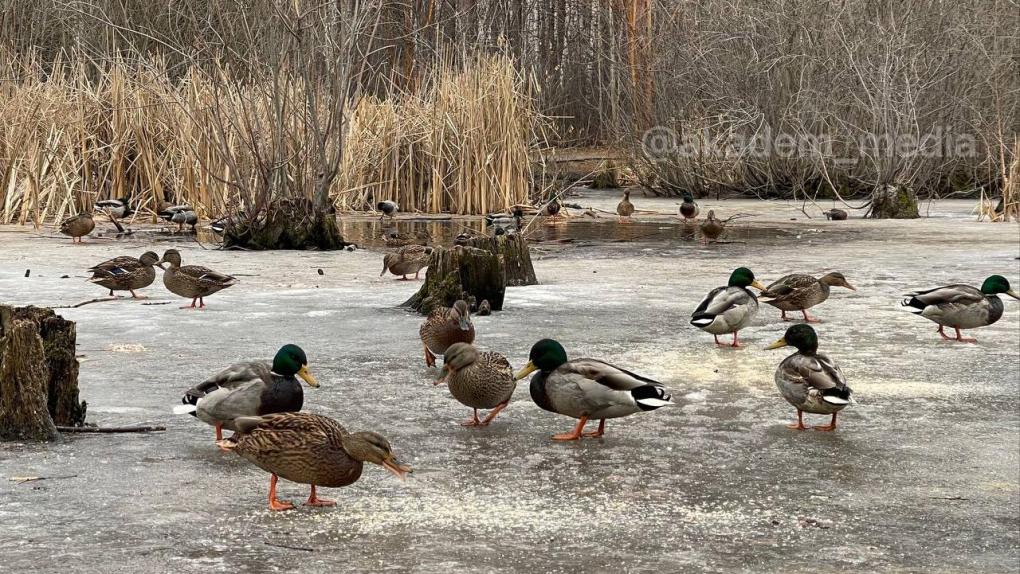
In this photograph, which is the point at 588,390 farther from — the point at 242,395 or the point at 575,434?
the point at 242,395

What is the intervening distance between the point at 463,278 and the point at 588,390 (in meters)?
3.80

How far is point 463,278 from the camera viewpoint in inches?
367

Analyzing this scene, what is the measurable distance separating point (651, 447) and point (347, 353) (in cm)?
260

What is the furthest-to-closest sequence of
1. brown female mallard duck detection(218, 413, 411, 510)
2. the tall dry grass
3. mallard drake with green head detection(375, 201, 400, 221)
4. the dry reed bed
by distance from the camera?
the tall dry grass < mallard drake with green head detection(375, 201, 400, 221) < the dry reed bed < brown female mallard duck detection(218, 413, 411, 510)

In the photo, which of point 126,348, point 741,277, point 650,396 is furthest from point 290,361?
point 741,277

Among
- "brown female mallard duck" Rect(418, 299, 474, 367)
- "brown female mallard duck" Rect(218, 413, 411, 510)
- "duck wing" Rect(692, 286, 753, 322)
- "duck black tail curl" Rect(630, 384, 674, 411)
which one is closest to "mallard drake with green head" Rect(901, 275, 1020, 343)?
"duck wing" Rect(692, 286, 753, 322)

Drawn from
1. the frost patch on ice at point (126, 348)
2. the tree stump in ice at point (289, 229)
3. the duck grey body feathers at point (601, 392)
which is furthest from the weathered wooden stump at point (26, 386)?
the tree stump in ice at point (289, 229)

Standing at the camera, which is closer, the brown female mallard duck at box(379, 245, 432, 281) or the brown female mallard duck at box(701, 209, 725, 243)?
the brown female mallard duck at box(379, 245, 432, 281)

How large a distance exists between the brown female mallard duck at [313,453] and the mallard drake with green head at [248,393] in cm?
63

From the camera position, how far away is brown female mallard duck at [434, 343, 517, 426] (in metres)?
5.75

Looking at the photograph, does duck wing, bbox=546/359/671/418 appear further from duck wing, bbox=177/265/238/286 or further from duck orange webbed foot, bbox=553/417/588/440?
duck wing, bbox=177/265/238/286

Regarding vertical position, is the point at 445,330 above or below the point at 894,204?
below

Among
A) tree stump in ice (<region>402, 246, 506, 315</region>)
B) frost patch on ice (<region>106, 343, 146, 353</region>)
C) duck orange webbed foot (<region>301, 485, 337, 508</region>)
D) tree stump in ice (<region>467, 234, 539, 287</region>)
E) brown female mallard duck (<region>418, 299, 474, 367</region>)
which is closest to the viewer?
duck orange webbed foot (<region>301, 485, 337, 508</region>)

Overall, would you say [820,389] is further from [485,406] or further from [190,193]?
[190,193]
